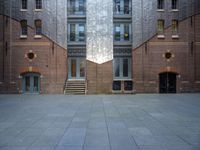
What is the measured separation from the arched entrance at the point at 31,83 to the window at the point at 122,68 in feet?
28.8

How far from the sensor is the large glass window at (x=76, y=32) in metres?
25.4

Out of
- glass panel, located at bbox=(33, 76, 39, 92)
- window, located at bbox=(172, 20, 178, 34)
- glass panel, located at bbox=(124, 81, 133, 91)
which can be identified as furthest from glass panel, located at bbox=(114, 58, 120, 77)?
glass panel, located at bbox=(33, 76, 39, 92)

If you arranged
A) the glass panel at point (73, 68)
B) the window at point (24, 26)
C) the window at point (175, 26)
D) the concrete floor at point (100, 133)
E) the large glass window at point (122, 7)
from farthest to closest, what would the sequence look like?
the large glass window at point (122, 7), the glass panel at point (73, 68), the window at point (175, 26), the window at point (24, 26), the concrete floor at point (100, 133)

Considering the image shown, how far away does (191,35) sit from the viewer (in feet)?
80.3

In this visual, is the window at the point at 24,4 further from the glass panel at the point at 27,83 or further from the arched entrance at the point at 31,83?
the glass panel at the point at 27,83

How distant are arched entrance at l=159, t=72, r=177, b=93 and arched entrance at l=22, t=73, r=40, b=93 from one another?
13.7 m

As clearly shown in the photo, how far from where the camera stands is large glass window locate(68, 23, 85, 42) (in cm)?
2536

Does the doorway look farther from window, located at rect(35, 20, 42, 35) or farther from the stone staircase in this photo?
window, located at rect(35, 20, 42, 35)

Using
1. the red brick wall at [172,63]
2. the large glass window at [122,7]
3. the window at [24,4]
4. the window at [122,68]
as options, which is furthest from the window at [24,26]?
the red brick wall at [172,63]

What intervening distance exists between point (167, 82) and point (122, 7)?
9997mm

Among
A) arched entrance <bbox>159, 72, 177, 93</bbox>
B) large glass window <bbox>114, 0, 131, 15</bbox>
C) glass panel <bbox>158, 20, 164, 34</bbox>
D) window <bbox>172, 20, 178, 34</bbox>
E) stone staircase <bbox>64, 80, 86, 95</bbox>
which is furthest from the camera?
large glass window <bbox>114, 0, 131, 15</bbox>

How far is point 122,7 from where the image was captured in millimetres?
25625

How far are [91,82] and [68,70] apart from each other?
2986 mm

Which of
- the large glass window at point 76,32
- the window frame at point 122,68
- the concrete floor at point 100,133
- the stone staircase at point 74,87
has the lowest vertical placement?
the concrete floor at point 100,133
